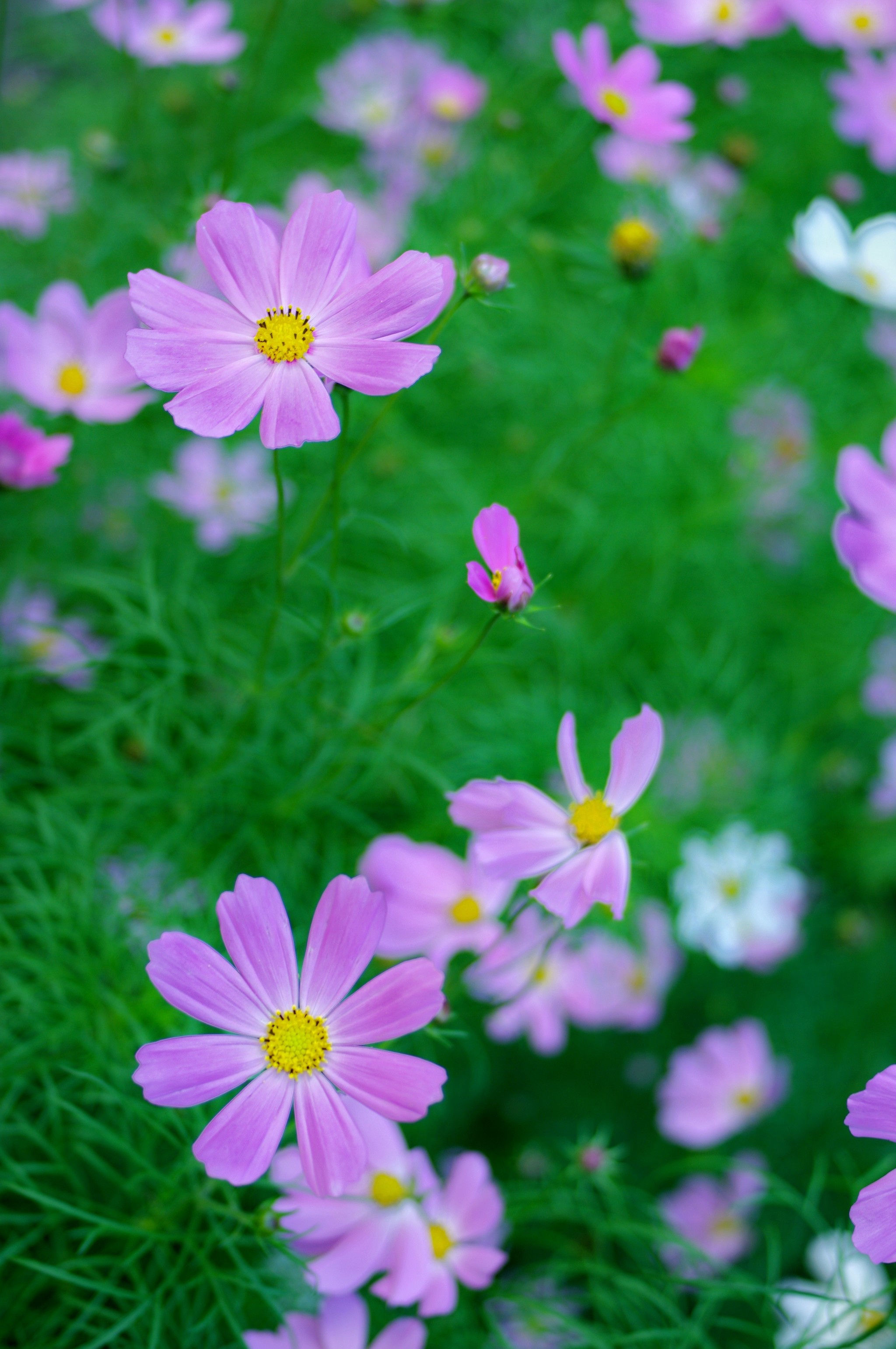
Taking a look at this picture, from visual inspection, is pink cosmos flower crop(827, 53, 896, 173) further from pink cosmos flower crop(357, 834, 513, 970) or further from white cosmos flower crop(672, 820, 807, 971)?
pink cosmos flower crop(357, 834, 513, 970)

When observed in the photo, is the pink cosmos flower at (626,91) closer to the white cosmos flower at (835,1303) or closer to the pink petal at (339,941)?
the pink petal at (339,941)

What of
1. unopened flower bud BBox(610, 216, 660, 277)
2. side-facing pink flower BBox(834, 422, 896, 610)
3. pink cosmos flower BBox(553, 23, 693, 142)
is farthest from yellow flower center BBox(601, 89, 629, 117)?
side-facing pink flower BBox(834, 422, 896, 610)

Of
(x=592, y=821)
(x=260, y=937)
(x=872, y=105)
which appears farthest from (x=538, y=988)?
(x=872, y=105)

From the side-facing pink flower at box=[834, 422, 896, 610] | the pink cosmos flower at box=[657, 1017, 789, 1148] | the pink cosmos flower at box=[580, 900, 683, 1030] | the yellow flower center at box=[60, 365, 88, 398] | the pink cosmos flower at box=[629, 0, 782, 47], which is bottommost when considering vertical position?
the pink cosmos flower at box=[657, 1017, 789, 1148]

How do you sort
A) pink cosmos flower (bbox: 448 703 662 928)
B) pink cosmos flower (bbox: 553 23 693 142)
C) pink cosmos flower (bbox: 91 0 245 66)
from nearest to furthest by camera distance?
pink cosmos flower (bbox: 448 703 662 928), pink cosmos flower (bbox: 553 23 693 142), pink cosmos flower (bbox: 91 0 245 66)

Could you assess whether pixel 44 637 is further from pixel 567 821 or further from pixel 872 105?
A: pixel 872 105

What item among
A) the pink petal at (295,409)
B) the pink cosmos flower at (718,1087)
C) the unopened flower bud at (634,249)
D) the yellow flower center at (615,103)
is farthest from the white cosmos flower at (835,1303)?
the yellow flower center at (615,103)

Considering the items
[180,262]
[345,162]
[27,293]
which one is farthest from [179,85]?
[180,262]
